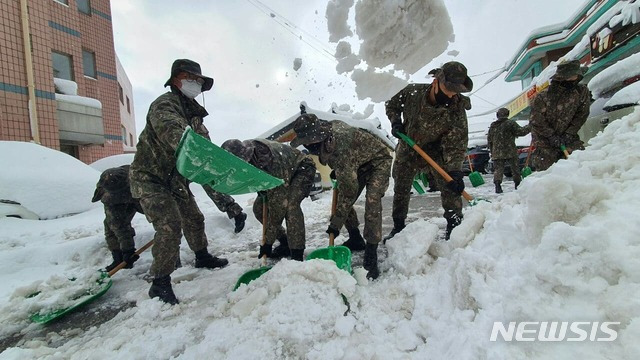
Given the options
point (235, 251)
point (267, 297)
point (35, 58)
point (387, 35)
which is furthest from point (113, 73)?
point (267, 297)

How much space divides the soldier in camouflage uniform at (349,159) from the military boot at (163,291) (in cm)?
131

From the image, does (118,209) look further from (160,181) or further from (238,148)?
(238,148)

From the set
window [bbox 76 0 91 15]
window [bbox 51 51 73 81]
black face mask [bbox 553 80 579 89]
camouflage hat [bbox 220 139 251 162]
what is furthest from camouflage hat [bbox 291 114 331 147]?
window [bbox 76 0 91 15]

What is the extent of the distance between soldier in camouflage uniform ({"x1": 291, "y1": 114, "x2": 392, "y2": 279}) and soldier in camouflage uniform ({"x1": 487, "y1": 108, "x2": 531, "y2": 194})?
14.2 ft

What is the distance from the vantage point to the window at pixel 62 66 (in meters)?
8.35

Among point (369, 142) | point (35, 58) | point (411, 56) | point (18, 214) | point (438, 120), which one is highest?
point (35, 58)

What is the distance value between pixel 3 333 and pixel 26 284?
613mm

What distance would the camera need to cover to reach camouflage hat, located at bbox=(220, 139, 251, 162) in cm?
244

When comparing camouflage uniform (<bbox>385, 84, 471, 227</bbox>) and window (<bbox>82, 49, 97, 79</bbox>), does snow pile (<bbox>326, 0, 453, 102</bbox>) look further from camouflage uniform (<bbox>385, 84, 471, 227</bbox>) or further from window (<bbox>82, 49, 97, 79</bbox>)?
window (<bbox>82, 49, 97, 79</bbox>)

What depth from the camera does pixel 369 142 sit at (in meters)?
2.59

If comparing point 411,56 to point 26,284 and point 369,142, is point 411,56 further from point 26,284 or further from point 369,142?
point 26,284

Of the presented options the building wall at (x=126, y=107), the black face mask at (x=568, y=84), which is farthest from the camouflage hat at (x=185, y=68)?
the building wall at (x=126, y=107)

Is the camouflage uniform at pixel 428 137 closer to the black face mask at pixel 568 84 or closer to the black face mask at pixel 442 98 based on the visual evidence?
the black face mask at pixel 442 98

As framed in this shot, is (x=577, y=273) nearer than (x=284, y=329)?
Yes
